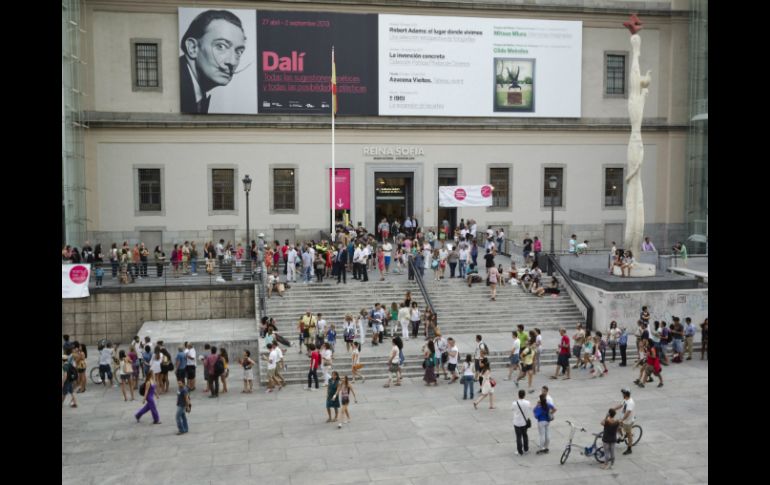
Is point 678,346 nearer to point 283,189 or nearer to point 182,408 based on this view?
point 182,408

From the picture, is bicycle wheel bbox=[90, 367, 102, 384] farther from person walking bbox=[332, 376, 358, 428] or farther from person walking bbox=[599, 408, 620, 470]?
person walking bbox=[599, 408, 620, 470]

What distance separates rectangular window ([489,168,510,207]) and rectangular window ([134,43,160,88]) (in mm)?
18192

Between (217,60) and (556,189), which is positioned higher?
(217,60)

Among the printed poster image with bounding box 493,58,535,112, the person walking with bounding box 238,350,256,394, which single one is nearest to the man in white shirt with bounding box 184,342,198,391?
the person walking with bounding box 238,350,256,394

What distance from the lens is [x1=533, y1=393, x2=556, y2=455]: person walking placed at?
48.5ft

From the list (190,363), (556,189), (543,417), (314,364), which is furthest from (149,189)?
(543,417)

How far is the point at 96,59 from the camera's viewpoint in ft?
117

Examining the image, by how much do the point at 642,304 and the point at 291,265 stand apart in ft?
43.7

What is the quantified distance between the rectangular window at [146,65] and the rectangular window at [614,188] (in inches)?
977

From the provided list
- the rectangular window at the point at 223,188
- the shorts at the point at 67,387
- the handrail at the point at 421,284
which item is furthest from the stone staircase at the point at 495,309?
the rectangular window at the point at 223,188

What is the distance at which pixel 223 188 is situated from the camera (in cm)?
3750

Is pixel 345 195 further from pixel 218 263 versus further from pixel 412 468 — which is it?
pixel 412 468

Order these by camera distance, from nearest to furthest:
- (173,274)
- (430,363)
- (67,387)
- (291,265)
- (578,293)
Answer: (67,387)
(430,363)
(578,293)
(291,265)
(173,274)
